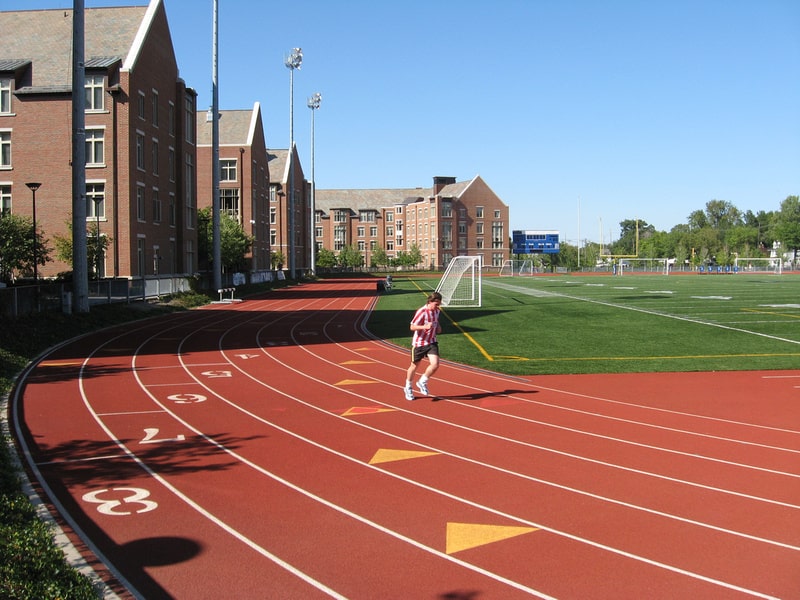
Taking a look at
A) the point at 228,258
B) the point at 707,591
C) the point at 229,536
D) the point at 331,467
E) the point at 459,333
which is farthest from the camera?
the point at 228,258

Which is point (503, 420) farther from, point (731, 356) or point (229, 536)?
point (731, 356)

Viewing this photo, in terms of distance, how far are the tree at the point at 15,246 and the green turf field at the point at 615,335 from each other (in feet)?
50.7

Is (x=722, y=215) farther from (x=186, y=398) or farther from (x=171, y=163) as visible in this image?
(x=186, y=398)

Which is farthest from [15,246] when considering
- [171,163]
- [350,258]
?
[350,258]

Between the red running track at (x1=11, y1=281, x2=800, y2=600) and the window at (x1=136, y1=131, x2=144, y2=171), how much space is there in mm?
25762

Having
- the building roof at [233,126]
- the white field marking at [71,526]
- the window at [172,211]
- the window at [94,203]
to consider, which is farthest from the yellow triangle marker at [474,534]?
the building roof at [233,126]

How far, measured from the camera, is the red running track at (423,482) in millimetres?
5773

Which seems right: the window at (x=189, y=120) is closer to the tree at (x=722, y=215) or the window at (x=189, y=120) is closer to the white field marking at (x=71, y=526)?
the white field marking at (x=71, y=526)

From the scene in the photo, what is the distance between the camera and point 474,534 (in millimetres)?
6602

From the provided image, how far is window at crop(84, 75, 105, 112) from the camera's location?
37281mm

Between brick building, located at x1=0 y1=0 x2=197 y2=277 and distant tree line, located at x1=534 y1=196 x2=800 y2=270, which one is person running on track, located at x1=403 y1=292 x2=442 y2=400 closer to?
brick building, located at x1=0 y1=0 x2=197 y2=277

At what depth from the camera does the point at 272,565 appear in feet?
19.4

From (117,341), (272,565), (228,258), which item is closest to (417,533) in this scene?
(272,565)

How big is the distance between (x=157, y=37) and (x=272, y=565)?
41.6 metres
